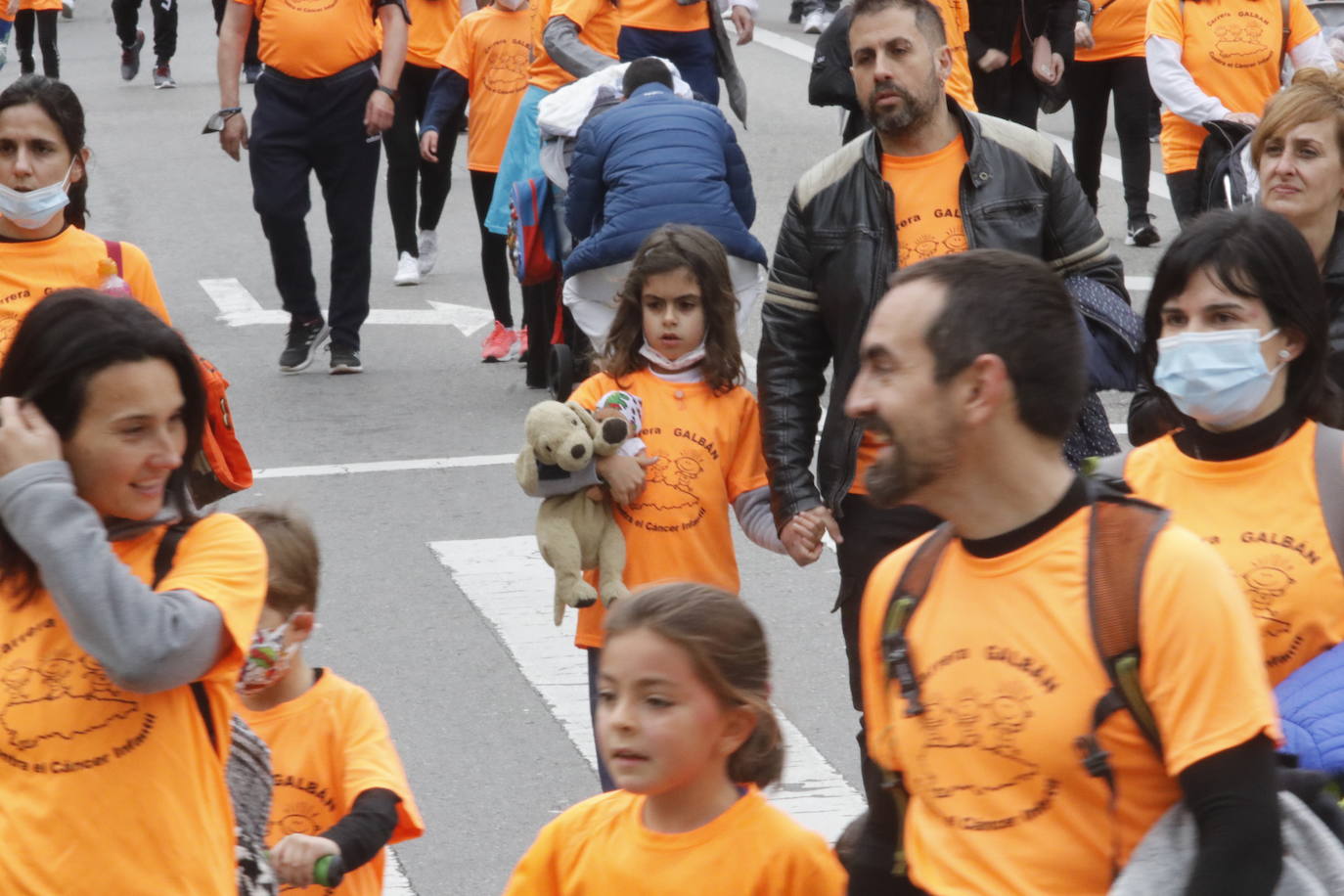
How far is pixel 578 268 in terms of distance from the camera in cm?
790

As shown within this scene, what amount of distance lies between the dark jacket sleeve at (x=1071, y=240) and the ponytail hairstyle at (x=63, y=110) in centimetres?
291

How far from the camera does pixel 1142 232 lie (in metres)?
14.2

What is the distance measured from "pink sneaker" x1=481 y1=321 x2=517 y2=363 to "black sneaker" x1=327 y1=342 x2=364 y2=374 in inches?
29.5

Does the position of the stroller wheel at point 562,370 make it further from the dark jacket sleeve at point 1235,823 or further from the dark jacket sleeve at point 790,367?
the dark jacket sleeve at point 1235,823

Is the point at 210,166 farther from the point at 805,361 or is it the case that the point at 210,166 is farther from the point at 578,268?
the point at 805,361

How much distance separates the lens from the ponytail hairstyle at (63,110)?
6367mm

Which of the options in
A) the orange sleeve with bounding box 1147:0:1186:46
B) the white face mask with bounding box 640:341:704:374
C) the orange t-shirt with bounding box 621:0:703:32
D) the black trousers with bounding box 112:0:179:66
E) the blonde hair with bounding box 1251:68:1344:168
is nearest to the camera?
the blonde hair with bounding box 1251:68:1344:168

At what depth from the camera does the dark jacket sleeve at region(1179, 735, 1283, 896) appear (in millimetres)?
2625

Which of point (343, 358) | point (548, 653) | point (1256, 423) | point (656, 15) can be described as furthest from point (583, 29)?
point (1256, 423)

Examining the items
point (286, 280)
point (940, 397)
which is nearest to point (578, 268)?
point (286, 280)

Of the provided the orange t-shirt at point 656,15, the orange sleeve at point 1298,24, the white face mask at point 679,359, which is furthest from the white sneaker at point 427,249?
the white face mask at point 679,359

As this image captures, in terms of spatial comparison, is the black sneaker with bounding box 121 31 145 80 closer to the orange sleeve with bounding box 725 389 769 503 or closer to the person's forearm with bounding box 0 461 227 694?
the orange sleeve with bounding box 725 389 769 503

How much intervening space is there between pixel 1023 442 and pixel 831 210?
242 cm

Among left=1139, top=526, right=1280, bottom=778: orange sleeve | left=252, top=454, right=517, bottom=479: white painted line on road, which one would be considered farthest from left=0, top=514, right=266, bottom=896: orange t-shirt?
left=252, top=454, right=517, bottom=479: white painted line on road
